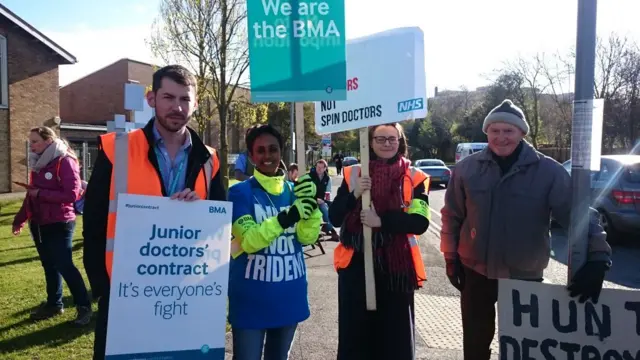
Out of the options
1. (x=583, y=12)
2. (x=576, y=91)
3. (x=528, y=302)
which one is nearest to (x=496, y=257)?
(x=528, y=302)

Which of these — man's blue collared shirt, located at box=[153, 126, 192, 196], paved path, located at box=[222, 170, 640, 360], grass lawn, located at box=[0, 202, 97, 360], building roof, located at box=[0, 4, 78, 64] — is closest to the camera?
man's blue collared shirt, located at box=[153, 126, 192, 196]

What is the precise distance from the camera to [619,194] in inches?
358

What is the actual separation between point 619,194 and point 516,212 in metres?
7.54

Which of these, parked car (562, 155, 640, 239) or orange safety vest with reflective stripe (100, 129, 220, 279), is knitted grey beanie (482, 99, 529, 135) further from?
parked car (562, 155, 640, 239)

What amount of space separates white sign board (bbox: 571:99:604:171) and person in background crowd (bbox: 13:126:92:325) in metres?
4.50

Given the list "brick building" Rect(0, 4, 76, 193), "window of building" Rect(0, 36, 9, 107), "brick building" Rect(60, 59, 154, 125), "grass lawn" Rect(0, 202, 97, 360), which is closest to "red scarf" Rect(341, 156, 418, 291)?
"grass lawn" Rect(0, 202, 97, 360)

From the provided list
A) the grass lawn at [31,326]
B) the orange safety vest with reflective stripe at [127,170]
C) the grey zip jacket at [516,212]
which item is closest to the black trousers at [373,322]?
the grey zip jacket at [516,212]

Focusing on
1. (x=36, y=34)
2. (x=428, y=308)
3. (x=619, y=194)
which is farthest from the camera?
(x=36, y=34)

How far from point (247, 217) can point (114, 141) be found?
2.56ft

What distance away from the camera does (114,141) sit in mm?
2283

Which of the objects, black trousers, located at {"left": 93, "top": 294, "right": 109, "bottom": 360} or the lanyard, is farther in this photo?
the lanyard

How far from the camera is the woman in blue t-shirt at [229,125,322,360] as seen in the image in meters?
2.66

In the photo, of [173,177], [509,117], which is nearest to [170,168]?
[173,177]

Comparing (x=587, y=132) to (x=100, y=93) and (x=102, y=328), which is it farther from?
(x=100, y=93)
